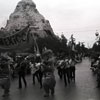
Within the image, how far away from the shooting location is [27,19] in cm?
12238

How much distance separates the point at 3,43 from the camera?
2042cm

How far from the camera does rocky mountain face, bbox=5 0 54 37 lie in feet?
394

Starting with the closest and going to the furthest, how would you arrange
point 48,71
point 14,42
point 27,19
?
point 48,71 < point 14,42 < point 27,19

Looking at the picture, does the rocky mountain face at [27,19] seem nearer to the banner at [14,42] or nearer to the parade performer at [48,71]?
the banner at [14,42]

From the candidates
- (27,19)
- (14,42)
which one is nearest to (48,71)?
(14,42)

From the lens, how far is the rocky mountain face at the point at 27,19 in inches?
4727

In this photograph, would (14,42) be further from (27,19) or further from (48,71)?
(27,19)

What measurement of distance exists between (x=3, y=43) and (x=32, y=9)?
113m

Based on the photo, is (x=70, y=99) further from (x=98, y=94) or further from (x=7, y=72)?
(x=7, y=72)

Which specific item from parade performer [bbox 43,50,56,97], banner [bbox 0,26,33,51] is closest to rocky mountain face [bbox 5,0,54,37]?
banner [bbox 0,26,33,51]

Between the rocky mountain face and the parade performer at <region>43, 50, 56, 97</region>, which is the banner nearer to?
the parade performer at <region>43, 50, 56, 97</region>

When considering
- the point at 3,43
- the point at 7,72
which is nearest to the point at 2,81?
the point at 7,72

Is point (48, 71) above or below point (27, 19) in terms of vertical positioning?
below

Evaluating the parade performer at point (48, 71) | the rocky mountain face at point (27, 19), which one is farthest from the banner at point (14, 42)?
the rocky mountain face at point (27, 19)
